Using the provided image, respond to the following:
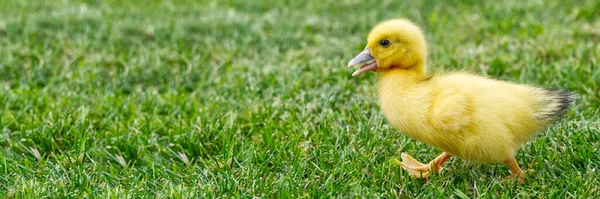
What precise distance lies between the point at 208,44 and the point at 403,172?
3.67 metres

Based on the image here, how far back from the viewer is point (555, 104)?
3.34 metres

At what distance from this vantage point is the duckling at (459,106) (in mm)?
3260

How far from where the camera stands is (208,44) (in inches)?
272

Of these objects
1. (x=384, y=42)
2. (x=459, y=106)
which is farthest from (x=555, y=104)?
(x=384, y=42)

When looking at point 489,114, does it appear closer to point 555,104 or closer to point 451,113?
point 451,113

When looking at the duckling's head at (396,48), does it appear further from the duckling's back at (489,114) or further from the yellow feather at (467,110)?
the duckling's back at (489,114)

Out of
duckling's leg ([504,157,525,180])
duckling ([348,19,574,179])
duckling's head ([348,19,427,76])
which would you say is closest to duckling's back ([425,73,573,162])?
duckling ([348,19,574,179])

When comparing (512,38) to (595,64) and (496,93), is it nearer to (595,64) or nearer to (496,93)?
(595,64)

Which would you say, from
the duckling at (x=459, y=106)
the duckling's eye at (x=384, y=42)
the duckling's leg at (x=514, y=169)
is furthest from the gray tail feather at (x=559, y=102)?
the duckling's eye at (x=384, y=42)

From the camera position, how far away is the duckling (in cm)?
326

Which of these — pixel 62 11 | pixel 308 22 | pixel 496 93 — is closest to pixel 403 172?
pixel 496 93

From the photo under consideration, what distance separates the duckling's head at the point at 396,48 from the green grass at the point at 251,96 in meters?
0.53

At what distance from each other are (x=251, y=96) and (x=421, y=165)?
6.16ft

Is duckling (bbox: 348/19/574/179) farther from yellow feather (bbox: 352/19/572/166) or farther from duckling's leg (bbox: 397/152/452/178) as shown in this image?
duckling's leg (bbox: 397/152/452/178)
